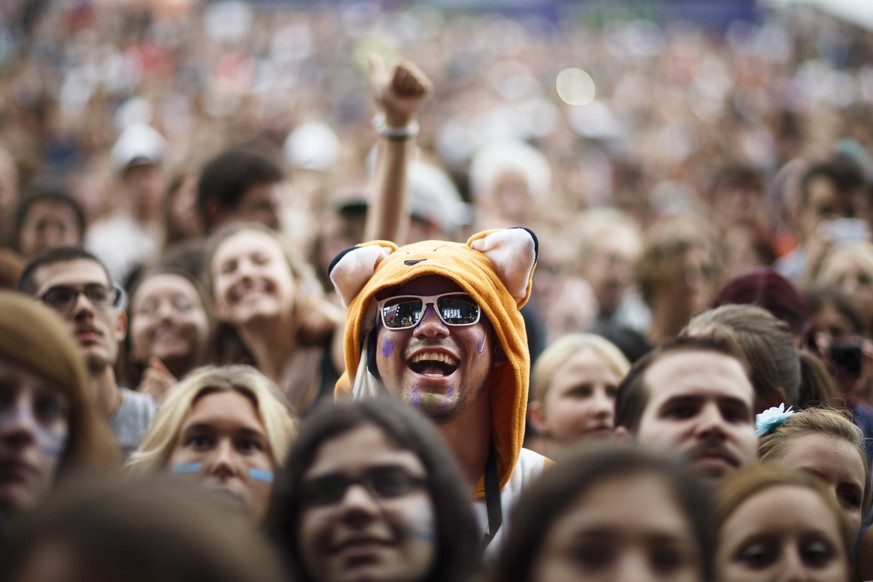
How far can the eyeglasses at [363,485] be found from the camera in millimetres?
2365

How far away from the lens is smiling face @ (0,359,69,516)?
7.60ft

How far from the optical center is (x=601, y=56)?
24906mm

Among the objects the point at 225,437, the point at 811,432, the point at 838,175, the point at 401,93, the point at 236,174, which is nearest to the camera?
the point at 225,437

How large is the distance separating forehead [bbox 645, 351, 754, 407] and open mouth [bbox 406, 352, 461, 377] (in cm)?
56

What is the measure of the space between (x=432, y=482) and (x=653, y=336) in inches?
125

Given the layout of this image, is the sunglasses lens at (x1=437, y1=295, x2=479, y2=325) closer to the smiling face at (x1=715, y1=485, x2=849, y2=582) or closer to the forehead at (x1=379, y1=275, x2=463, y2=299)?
the forehead at (x1=379, y1=275, x2=463, y2=299)

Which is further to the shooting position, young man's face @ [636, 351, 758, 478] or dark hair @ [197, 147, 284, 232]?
dark hair @ [197, 147, 284, 232]

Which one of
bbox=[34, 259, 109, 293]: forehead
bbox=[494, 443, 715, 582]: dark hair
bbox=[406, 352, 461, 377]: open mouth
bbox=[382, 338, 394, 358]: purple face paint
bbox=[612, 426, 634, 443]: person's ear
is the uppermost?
bbox=[34, 259, 109, 293]: forehead

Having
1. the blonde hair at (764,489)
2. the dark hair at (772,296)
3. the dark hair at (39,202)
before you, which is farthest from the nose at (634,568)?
the dark hair at (39,202)

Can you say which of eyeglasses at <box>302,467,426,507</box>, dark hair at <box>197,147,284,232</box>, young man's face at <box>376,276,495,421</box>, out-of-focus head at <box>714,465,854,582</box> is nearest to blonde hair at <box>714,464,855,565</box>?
out-of-focus head at <box>714,465,854,582</box>

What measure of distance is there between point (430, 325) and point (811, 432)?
1115mm

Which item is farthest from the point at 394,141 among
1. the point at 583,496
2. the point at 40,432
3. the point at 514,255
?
the point at 583,496

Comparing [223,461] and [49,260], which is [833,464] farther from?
[49,260]

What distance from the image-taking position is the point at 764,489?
2.58 meters
